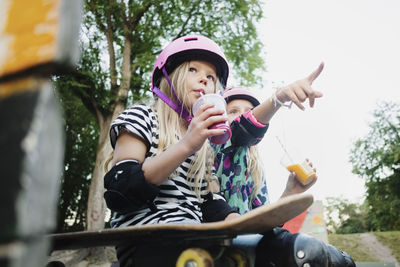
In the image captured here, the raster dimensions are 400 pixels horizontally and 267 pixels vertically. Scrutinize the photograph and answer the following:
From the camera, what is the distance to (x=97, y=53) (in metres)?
10.3

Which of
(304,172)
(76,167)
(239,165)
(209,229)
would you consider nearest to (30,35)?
(209,229)

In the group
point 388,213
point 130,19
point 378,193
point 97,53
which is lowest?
point 388,213

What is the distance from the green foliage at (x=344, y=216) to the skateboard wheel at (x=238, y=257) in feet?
141

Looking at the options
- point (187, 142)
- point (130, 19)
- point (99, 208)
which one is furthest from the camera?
point (130, 19)

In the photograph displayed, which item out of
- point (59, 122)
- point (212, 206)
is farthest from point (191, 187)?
point (59, 122)

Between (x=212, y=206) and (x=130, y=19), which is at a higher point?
(x=130, y=19)

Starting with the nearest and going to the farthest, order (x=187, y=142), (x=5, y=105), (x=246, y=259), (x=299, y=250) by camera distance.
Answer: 1. (x=5, y=105)
2. (x=299, y=250)
3. (x=246, y=259)
4. (x=187, y=142)

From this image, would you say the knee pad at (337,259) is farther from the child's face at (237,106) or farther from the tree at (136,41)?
the tree at (136,41)

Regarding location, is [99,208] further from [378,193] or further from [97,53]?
[378,193]

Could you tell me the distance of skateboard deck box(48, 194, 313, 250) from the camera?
3.27 feet

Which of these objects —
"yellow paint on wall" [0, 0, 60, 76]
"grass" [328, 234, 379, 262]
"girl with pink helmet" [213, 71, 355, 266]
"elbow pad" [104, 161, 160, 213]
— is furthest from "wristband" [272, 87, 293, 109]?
"grass" [328, 234, 379, 262]

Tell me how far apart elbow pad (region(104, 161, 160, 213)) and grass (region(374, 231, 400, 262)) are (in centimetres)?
1031

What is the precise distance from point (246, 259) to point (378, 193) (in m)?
27.7

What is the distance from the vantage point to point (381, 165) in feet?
81.1
